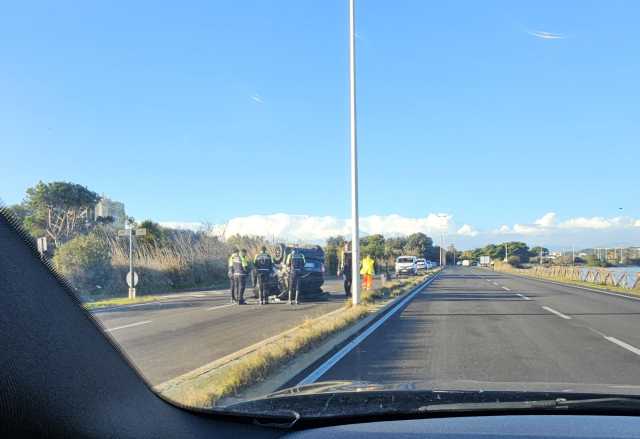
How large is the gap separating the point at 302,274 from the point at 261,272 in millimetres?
1825

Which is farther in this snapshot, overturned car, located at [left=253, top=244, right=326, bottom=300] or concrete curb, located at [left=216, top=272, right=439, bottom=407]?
overturned car, located at [left=253, top=244, right=326, bottom=300]

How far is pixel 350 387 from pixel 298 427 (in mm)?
869

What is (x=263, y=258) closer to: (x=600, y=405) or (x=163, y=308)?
(x=163, y=308)

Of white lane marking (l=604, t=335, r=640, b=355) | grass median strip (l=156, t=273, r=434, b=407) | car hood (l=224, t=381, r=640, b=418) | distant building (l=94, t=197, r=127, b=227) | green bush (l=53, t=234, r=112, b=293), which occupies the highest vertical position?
distant building (l=94, t=197, r=127, b=227)

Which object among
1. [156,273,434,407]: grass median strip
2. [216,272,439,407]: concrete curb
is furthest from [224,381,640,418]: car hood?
[156,273,434,407]: grass median strip

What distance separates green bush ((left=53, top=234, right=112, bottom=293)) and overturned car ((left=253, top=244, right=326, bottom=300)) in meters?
14.7

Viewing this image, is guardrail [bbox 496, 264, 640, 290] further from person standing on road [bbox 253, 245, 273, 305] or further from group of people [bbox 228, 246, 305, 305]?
person standing on road [bbox 253, 245, 273, 305]

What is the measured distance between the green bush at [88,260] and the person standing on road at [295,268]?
14.2 meters

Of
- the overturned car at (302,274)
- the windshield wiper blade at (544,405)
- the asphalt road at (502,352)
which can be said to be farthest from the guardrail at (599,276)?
the windshield wiper blade at (544,405)

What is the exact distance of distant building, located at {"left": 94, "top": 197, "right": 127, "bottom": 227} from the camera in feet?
14.6

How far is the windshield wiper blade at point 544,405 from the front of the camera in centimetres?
336

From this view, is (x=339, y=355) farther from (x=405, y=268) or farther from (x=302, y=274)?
(x=405, y=268)

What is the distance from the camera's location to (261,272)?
19641mm

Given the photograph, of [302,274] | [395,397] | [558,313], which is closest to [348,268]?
[302,274]
